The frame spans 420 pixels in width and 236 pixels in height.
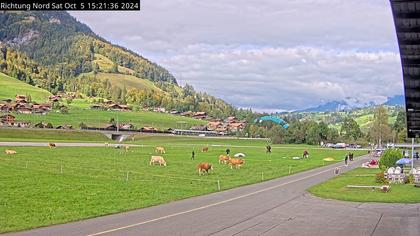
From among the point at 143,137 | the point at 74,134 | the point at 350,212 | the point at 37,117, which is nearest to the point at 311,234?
the point at 350,212

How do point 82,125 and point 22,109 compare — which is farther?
point 22,109

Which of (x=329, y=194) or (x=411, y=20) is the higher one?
(x=411, y=20)

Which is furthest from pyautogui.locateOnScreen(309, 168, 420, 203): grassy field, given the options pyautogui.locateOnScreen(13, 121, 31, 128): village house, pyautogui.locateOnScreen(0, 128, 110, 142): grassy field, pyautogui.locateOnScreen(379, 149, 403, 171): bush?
pyautogui.locateOnScreen(13, 121, 31, 128): village house

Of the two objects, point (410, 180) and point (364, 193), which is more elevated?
point (410, 180)

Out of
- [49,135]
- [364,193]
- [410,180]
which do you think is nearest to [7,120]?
[49,135]

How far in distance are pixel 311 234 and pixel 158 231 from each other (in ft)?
18.4

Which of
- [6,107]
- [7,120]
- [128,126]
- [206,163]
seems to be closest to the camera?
[206,163]

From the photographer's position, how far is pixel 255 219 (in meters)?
22.9

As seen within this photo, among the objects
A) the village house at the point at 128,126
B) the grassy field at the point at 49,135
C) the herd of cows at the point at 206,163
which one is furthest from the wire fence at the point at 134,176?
the village house at the point at 128,126

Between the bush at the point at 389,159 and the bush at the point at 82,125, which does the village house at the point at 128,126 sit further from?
the bush at the point at 389,159

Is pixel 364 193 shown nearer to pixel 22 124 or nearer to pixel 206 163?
pixel 206 163

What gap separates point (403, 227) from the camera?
22.0 m

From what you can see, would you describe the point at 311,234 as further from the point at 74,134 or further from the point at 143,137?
the point at 143,137

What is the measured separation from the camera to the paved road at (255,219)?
19.6 meters
